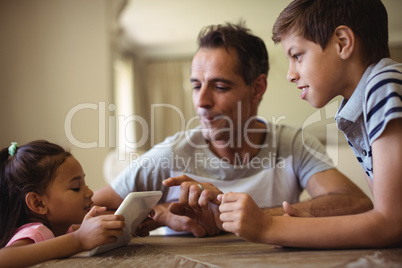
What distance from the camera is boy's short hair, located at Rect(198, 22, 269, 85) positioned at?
Result: 1.67 metres

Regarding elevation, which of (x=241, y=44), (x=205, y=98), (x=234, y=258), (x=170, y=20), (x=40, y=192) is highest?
(x=170, y=20)

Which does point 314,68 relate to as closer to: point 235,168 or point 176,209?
point 176,209

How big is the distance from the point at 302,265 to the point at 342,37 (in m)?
0.53

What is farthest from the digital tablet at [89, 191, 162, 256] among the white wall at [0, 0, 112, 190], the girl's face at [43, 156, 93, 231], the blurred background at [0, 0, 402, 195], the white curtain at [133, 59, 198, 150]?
A: the white wall at [0, 0, 112, 190]

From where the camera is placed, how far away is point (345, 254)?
71 cm

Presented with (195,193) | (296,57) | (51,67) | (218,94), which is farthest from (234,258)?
(51,67)

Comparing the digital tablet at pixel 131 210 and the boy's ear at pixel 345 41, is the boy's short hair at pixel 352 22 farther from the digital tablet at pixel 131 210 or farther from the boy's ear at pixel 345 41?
the digital tablet at pixel 131 210

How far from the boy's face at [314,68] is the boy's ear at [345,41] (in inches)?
0.5

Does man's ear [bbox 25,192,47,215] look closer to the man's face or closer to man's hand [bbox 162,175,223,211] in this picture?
man's hand [bbox 162,175,223,211]

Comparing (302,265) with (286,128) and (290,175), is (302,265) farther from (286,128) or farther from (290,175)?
(286,128)

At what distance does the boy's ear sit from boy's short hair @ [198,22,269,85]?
762 mm

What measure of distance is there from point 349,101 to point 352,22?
0.63 feet

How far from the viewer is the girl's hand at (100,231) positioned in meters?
0.87

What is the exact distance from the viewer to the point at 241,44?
170 cm
